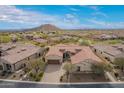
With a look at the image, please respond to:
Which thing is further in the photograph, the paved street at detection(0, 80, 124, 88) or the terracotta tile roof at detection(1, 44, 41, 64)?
the terracotta tile roof at detection(1, 44, 41, 64)

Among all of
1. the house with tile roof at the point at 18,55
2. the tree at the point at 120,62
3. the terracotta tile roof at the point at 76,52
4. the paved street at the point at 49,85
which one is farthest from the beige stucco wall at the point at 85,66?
the house with tile roof at the point at 18,55

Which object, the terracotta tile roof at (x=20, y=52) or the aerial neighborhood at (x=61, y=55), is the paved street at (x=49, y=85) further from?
the terracotta tile roof at (x=20, y=52)

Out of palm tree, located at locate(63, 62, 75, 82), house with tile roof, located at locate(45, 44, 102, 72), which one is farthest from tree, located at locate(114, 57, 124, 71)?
palm tree, located at locate(63, 62, 75, 82)

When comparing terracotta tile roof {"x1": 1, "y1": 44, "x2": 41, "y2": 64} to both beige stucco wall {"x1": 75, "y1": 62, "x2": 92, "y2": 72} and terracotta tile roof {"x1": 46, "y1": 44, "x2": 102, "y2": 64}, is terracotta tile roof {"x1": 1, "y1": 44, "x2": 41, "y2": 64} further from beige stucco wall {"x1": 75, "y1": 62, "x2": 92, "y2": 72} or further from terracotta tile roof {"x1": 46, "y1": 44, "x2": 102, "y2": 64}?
beige stucco wall {"x1": 75, "y1": 62, "x2": 92, "y2": 72}

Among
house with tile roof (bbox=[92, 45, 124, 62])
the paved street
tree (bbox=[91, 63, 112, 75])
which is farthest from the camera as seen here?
house with tile roof (bbox=[92, 45, 124, 62])

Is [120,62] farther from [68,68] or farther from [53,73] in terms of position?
[53,73]

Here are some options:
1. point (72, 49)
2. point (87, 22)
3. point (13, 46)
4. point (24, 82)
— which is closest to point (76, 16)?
point (87, 22)

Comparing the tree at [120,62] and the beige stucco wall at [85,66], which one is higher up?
the tree at [120,62]

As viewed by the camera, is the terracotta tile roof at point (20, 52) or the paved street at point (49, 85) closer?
the paved street at point (49, 85)
